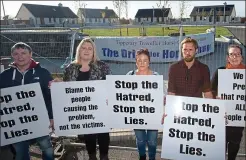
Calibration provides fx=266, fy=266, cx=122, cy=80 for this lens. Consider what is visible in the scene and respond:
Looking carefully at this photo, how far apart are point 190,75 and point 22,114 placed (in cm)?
252

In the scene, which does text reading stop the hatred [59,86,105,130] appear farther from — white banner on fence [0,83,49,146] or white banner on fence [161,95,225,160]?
white banner on fence [161,95,225,160]

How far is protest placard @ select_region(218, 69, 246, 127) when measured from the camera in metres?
3.97

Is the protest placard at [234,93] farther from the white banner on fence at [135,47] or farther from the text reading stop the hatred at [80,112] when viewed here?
the white banner on fence at [135,47]

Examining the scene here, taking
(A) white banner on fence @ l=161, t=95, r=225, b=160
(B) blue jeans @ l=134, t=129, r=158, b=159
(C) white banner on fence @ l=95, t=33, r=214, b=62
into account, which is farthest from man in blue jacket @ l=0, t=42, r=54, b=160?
(C) white banner on fence @ l=95, t=33, r=214, b=62

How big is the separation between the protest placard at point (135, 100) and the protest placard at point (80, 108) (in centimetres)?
14

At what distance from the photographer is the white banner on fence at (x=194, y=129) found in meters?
3.69

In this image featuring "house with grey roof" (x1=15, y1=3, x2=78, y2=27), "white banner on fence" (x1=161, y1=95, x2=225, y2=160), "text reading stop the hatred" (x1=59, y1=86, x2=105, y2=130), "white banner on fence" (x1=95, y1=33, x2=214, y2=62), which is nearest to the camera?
"white banner on fence" (x1=161, y1=95, x2=225, y2=160)

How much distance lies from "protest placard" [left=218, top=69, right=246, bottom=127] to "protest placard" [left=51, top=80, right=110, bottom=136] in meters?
1.79

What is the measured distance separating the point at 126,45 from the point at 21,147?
8.10m

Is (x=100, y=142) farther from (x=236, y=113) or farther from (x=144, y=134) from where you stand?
(x=236, y=113)

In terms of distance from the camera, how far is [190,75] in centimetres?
377

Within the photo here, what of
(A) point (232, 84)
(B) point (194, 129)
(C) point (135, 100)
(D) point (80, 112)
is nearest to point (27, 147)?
(D) point (80, 112)

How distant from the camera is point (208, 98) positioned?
12.1 ft

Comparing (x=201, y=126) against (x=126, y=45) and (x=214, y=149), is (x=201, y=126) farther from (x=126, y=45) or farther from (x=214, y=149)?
(x=126, y=45)
